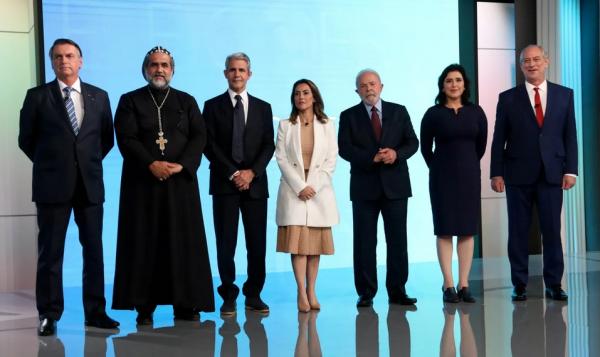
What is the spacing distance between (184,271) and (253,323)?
1.66 ft

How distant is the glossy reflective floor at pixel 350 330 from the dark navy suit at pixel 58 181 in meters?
0.32

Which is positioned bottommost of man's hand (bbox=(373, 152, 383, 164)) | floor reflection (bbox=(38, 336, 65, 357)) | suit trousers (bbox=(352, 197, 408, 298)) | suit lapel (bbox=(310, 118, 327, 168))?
floor reflection (bbox=(38, 336, 65, 357))

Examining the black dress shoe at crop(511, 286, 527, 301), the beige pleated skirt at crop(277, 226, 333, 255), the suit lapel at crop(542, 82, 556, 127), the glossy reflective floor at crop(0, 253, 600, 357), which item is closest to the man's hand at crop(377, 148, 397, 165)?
the beige pleated skirt at crop(277, 226, 333, 255)

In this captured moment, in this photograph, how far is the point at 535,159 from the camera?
16.8 ft

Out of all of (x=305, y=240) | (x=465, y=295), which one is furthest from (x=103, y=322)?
(x=465, y=295)

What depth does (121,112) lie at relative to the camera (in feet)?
15.3

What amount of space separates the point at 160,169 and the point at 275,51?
3.14 meters

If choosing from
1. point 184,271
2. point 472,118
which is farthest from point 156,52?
point 472,118

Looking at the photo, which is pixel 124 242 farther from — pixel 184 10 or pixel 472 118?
pixel 184 10

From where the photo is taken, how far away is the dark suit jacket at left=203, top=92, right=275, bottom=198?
4.94 m

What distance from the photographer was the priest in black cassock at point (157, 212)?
459 centimetres

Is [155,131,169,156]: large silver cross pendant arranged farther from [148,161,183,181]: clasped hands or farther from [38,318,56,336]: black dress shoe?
[38,318,56,336]: black dress shoe

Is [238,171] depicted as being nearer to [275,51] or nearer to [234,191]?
[234,191]

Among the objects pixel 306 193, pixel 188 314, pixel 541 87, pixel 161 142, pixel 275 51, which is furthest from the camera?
pixel 275 51
